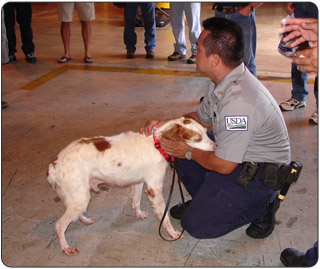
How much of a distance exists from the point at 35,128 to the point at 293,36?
334cm

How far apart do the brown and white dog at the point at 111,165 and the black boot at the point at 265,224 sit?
581 mm

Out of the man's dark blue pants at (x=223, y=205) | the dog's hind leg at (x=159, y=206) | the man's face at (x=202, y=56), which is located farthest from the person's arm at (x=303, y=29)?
the dog's hind leg at (x=159, y=206)

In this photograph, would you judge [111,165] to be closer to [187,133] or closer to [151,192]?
[151,192]

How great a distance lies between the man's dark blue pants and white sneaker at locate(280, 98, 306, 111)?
2.45 m

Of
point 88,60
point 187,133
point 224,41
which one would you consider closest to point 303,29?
point 224,41

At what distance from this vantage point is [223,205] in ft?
8.22

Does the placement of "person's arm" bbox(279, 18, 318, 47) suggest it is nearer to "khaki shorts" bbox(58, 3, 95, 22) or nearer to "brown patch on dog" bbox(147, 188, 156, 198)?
"brown patch on dog" bbox(147, 188, 156, 198)

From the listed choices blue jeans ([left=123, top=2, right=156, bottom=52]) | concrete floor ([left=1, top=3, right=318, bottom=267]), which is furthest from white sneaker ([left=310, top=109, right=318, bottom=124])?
blue jeans ([left=123, top=2, right=156, bottom=52])

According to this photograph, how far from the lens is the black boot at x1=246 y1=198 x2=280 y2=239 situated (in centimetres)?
266

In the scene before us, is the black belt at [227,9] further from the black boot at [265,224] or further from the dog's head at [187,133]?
the black boot at [265,224]

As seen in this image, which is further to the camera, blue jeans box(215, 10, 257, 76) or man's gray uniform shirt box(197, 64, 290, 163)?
blue jeans box(215, 10, 257, 76)

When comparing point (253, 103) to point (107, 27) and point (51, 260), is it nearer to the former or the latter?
point (51, 260)

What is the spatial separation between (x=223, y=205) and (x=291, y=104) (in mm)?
2796

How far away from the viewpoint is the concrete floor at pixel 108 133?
2551 millimetres
